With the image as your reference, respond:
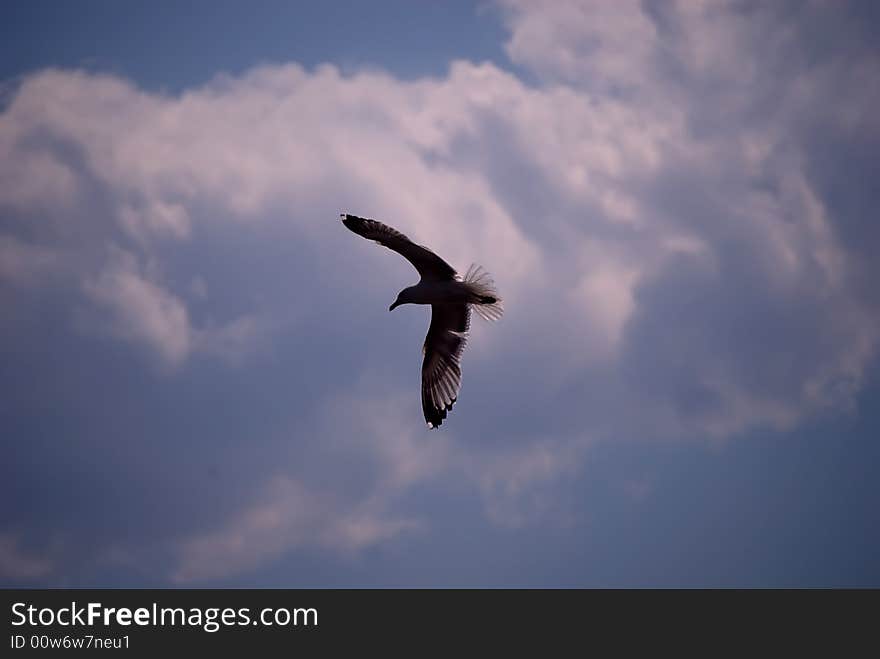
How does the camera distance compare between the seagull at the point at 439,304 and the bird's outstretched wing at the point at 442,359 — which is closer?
the seagull at the point at 439,304

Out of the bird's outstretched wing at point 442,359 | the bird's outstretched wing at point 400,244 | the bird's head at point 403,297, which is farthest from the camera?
the bird's outstretched wing at point 442,359

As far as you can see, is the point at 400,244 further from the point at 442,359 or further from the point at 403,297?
the point at 442,359

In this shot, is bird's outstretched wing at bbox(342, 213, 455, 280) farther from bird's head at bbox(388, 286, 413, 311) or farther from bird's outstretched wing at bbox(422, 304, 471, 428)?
bird's outstretched wing at bbox(422, 304, 471, 428)

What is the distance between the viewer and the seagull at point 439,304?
21484mm

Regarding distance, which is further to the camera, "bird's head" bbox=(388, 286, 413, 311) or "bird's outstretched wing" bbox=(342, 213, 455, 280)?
"bird's head" bbox=(388, 286, 413, 311)

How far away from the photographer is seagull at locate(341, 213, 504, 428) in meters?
21.5

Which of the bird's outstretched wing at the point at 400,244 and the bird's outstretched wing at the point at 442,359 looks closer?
the bird's outstretched wing at the point at 400,244

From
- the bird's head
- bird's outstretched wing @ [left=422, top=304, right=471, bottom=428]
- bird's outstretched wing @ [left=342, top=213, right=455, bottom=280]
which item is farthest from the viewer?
bird's outstretched wing @ [left=422, top=304, right=471, bottom=428]

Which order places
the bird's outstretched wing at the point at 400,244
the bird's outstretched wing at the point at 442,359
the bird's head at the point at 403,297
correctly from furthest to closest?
the bird's outstretched wing at the point at 442,359, the bird's head at the point at 403,297, the bird's outstretched wing at the point at 400,244

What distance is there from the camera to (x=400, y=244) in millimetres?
21375

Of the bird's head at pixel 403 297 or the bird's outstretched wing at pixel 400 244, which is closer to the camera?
the bird's outstretched wing at pixel 400 244

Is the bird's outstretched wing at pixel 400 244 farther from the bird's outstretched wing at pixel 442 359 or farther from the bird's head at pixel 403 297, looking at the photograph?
the bird's outstretched wing at pixel 442 359

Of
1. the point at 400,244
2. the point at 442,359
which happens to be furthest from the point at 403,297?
the point at 442,359
